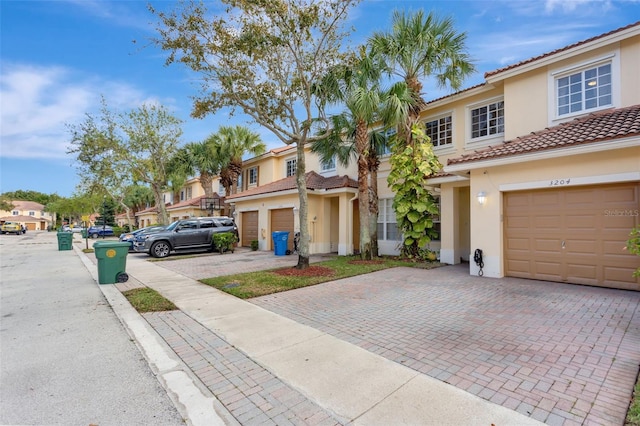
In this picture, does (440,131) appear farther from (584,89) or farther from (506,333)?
(506,333)

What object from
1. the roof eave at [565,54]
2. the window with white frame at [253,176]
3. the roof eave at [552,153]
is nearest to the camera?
the roof eave at [552,153]

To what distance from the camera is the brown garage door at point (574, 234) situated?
7.34 meters

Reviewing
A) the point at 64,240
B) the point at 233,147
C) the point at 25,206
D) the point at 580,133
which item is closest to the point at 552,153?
the point at 580,133

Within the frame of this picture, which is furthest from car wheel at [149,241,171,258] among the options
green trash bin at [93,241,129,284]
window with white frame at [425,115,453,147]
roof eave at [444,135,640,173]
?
window with white frame at [425,115,453,147]

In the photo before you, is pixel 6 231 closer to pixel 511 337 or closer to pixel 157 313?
pixel 157 313

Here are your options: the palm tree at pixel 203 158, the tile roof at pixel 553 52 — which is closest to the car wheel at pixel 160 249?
the palm tree at pixel 203 158

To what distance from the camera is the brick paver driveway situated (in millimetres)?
3168

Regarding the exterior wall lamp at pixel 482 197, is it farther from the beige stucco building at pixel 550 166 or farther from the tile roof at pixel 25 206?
the tile roof at pixel 25 206

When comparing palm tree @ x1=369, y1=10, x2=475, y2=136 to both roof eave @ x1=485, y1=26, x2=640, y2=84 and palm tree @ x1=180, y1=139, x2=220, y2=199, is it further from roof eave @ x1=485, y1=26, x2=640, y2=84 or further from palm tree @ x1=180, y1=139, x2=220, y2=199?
palm tree @ x1=180, y1=139, x2=220, y2=199

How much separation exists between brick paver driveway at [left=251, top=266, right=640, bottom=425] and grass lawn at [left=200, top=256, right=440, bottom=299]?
0.61 m

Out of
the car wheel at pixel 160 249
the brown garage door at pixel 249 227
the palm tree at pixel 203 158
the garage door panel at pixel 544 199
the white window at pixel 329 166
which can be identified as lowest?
the car wheel at pixel 160 249

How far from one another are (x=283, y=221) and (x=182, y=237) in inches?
223

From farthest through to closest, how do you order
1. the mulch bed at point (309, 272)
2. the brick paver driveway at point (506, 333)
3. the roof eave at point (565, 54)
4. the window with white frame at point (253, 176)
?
the window with white frame at point (253, 176) < the mulch bed at point (309, 272) < the roof eave at point (565, 54) < the brick paver driveway at point (506, 333)

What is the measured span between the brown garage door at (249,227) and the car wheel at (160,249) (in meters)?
5.57
